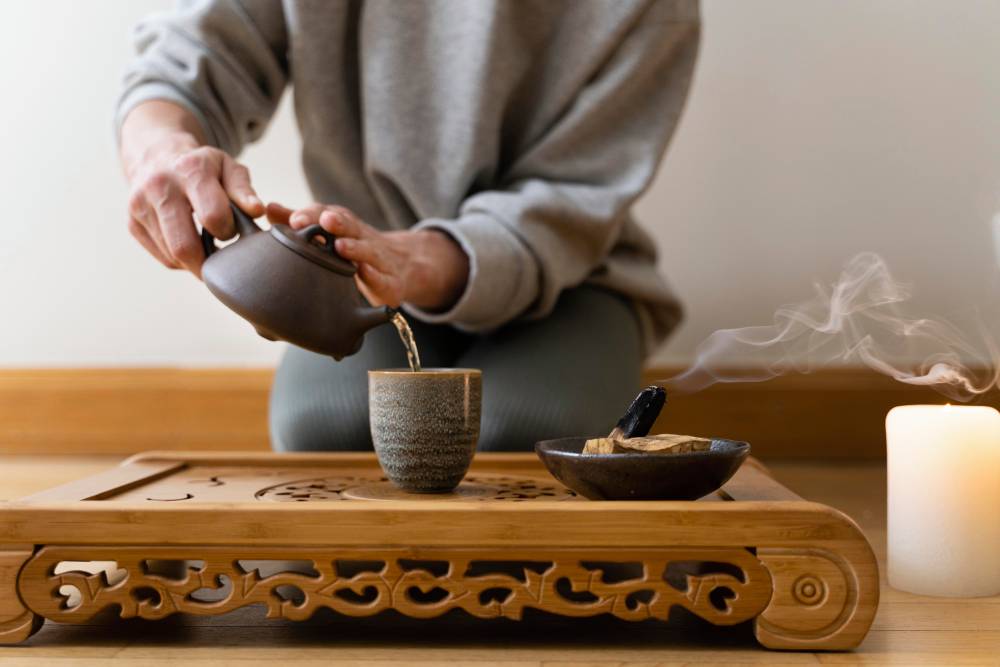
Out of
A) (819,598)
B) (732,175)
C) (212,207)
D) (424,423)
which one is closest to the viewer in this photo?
(819,598)

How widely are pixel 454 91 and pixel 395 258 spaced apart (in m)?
0.46

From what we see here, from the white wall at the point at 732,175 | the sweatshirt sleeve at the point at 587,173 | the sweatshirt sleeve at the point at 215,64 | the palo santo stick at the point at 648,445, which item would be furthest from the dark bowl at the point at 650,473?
the white wall at the point at 732,175

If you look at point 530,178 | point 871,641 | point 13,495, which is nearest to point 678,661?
point 871,641

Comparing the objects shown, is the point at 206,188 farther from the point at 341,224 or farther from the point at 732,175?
the point at 732,175

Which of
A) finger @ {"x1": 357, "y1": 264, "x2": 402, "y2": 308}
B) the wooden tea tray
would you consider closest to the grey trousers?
finger @ {"x1": 357, "y1": 264, "x2": 402, "y2": 308}

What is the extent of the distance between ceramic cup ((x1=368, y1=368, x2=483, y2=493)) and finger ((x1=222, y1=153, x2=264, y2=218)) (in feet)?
0.71

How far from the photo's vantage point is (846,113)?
2.02 meters

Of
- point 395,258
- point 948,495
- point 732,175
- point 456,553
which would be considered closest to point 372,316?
point 395,258

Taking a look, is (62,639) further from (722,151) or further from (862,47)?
(862,47)

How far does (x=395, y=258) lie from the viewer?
3.78ft

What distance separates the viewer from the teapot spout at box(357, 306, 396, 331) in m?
0.99

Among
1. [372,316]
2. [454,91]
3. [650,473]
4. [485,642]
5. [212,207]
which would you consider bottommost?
[485,642]

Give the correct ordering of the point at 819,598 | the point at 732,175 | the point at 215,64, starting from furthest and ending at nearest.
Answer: the point at 732,175, the point at 215,64, the point at 819,598

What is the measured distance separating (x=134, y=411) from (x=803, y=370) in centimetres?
134
